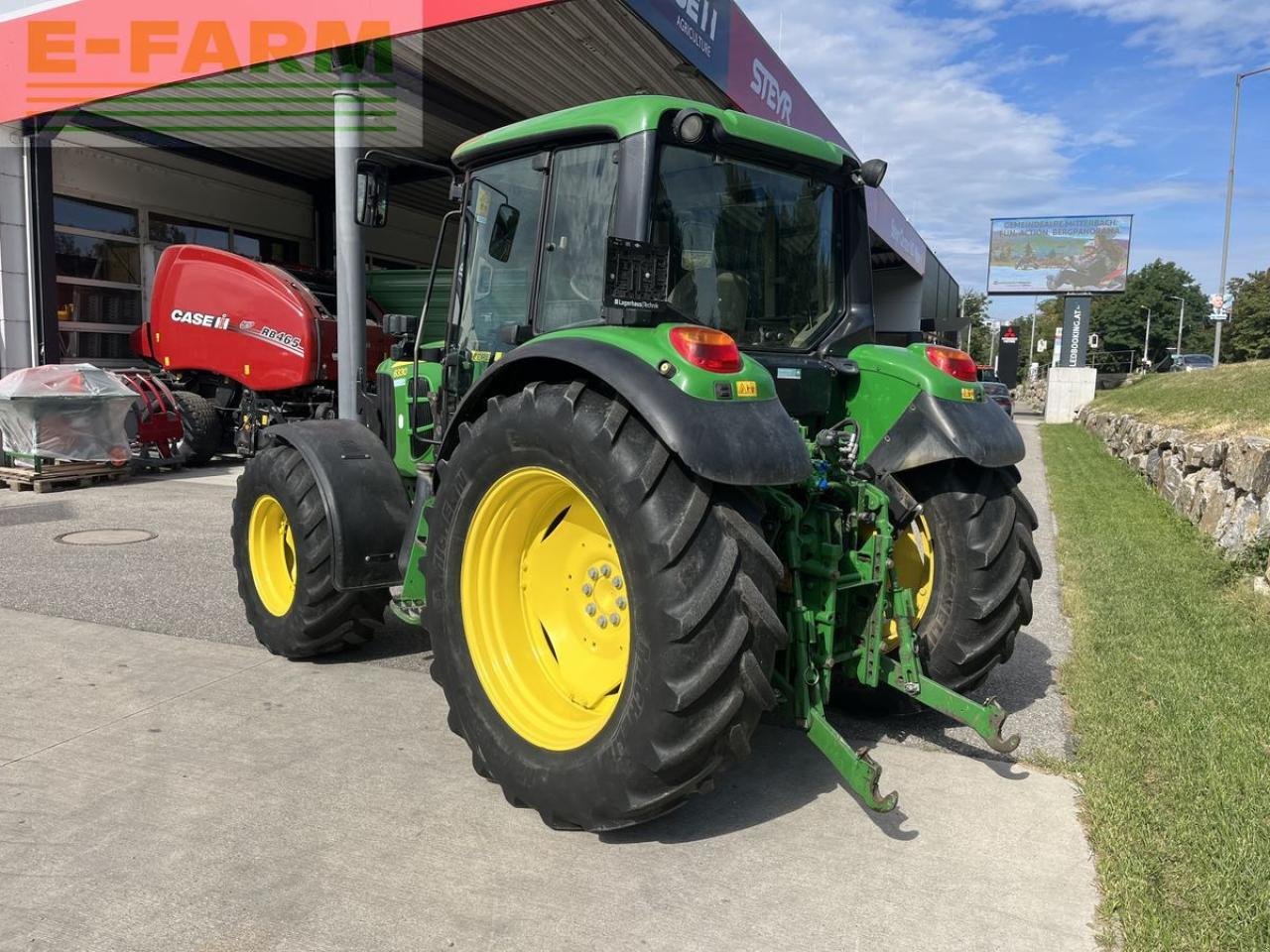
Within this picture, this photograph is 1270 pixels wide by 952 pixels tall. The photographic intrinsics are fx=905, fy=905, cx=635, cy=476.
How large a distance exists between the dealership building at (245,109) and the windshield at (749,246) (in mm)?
1831

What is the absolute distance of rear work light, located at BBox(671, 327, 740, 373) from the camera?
8.96 ft

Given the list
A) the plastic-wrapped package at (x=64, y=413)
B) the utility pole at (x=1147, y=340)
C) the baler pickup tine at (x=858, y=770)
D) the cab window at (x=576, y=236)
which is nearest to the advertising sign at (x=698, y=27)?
the cab window at (x=576, y=236)

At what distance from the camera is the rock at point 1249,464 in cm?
660

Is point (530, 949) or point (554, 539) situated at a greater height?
point (554, 539)

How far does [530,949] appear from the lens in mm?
2355

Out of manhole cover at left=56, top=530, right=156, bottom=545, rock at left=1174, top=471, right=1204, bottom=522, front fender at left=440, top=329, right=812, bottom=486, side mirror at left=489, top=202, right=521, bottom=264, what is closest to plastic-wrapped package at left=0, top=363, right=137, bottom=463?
manhole cover at left=56, top=530, right=156, bottom=545

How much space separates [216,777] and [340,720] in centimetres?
61

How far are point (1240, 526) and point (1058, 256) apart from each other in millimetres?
37434

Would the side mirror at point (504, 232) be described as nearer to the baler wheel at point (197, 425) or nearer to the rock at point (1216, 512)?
the rock at point (1216, 512)

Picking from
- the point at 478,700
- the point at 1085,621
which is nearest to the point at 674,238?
the point at 478,700

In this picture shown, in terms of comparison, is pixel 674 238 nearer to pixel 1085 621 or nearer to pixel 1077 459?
pixel 1085 621

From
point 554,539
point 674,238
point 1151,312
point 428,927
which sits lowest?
point 428,927

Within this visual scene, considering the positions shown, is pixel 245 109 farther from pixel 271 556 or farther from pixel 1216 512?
pixel 1216 512

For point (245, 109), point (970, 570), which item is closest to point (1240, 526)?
point (970, 570)
